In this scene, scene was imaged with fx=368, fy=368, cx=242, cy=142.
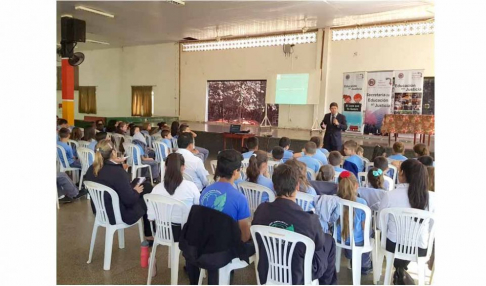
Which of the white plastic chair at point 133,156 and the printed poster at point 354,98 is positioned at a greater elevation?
the printed poster at point 354,98

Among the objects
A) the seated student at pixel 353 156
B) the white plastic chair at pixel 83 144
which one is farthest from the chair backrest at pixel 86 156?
the seated student at pixel 353 156

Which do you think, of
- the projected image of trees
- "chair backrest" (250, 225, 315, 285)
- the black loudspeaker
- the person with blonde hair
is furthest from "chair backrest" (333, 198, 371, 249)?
the projected image of trees

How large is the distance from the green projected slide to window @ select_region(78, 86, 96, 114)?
9.70m

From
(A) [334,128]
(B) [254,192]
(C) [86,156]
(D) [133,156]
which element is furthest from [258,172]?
(A) [334,128]

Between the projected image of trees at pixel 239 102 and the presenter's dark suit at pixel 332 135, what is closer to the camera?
the presenter's dark suit at pixel 332 135

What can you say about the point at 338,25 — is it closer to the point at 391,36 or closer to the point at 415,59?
the point at 391,36

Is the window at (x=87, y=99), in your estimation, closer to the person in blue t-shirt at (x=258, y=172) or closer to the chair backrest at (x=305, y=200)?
the person in blue t-shirt at (x=258, y=172)

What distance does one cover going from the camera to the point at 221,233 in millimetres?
2160

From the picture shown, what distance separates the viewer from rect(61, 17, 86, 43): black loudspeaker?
9.25 m


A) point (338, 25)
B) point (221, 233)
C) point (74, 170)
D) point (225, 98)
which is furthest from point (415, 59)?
point (221, 233)

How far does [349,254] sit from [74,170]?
4.22 metres

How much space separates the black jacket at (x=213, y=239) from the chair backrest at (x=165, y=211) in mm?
365

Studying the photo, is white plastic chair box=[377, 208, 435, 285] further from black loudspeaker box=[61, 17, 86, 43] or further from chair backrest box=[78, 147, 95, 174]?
black loudspeaker box=[61, 17, 86, 43]

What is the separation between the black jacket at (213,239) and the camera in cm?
215
